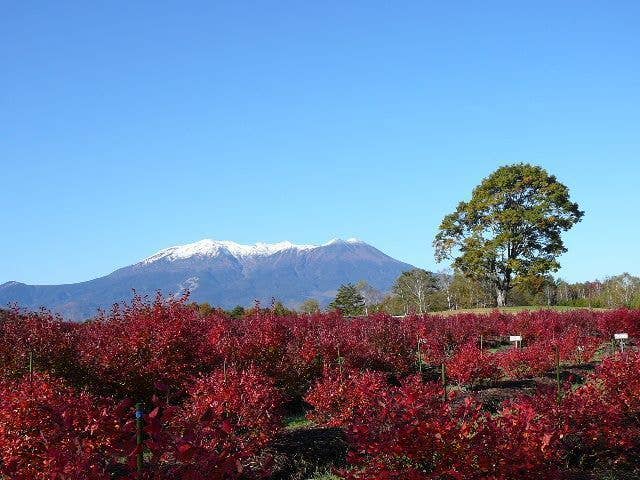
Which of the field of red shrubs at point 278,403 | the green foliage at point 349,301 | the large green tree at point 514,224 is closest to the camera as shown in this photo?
the field of red shrubs at point 278,403

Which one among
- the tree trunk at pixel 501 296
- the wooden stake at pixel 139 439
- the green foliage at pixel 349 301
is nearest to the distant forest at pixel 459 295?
the green foliage at pixel 349 301

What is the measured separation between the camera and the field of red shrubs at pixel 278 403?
5145mm

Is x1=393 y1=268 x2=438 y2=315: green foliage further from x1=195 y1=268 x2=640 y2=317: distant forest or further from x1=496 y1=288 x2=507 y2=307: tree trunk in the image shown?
x1=496 y1=288 x2=507 y2=307: tree trunk

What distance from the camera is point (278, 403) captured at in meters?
9.91

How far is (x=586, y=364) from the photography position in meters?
19.2

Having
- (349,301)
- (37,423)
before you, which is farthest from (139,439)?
(349,301)

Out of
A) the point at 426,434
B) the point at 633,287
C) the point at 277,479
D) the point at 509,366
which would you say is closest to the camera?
the point at 426,434

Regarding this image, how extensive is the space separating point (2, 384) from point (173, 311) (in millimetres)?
4520

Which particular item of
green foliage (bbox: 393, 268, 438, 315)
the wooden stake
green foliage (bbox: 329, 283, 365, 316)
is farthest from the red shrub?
green foliage (bbox: 393, 268, 438, 315)

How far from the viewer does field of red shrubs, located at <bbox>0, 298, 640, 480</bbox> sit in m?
5.14

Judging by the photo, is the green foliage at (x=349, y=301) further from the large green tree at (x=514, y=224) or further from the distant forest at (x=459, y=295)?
the large green tree at (x=514, y=224)

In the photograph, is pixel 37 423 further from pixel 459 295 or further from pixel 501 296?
pixel 459 295

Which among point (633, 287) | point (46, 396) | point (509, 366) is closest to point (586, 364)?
point (509, 366)

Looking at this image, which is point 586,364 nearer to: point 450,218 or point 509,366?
point 509,366
